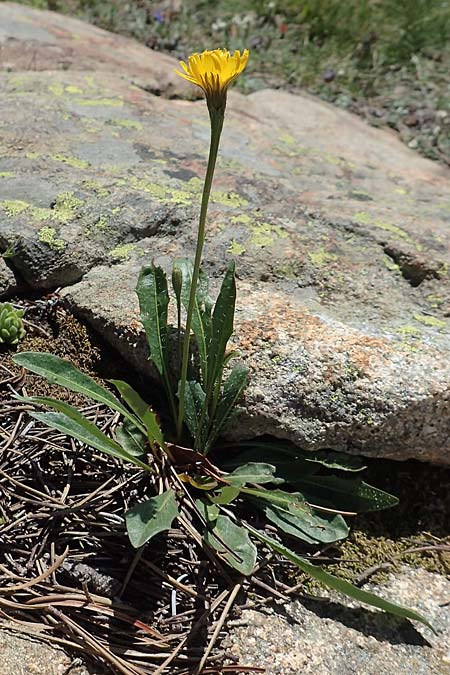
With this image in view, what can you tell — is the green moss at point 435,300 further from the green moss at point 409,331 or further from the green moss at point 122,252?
the green moss at point 122,252

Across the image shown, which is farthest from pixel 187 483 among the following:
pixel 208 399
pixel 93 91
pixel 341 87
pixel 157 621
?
pixel 341 87

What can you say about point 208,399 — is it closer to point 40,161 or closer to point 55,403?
point 55,403

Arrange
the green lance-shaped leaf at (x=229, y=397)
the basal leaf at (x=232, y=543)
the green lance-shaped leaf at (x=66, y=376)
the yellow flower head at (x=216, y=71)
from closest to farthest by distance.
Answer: the yellow flower head at (x=216, y=71), the basal leaf at (x=232, y=543), the green lance-shaped leaf at (x=66, y=376), the green lance-shaped leaf at (x=229, y=397)

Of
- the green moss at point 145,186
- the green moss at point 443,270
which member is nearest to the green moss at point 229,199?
the green moss at point 145,186

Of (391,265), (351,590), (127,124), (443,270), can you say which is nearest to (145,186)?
(127,124)

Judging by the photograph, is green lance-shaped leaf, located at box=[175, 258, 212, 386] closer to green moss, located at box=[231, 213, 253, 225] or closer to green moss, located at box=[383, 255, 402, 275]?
green moss, located at box=[231, 213, 253, 225]

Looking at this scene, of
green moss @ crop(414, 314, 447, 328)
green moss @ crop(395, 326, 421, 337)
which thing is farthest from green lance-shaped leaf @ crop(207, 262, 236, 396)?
green moss @ crop(414, 314, 447, 328)
